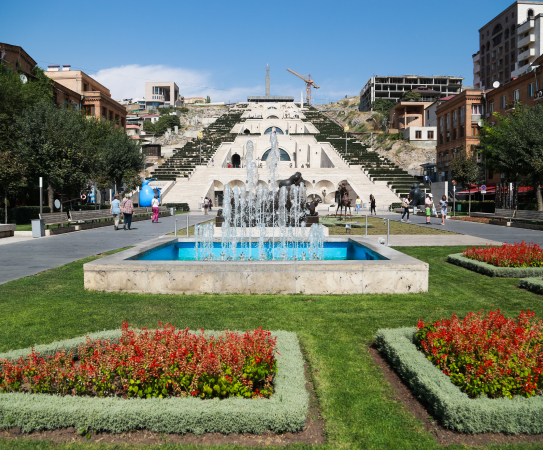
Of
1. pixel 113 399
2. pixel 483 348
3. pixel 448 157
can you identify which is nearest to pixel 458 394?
pixel 483 348

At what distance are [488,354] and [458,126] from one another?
5042cm

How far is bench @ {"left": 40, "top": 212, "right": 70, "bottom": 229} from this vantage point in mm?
16819

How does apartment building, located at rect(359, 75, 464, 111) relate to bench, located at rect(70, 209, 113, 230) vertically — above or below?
above

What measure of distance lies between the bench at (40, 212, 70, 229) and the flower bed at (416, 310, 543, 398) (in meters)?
16.4

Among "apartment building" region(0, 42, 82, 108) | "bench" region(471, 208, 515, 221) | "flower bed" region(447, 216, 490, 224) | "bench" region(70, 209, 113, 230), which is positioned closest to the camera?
"bench" region(70, 209, 113, 230)

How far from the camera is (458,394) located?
323 cm

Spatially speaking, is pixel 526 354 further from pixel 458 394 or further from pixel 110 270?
pixel 110 270

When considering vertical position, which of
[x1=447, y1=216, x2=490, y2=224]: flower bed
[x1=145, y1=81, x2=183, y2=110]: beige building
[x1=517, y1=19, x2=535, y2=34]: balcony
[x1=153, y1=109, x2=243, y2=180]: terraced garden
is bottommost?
[x1=447, y1=216, x2=490, y2=224]: flower bed

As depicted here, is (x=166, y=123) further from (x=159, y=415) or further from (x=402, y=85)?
(x=159, y=415)

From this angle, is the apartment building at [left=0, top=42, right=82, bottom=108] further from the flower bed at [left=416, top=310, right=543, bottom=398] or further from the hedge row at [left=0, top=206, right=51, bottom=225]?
the flower bed at [left=416, top=310, right=543, bottom=398]

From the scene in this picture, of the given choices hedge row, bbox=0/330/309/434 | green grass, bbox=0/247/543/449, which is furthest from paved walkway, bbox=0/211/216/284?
hedge row, bbox=0/330/309/434

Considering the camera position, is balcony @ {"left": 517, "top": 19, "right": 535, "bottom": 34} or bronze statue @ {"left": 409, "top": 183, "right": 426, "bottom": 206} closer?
bronze statue @ {"left": 409, "top": 183, "right": 426, "bottom": 206}

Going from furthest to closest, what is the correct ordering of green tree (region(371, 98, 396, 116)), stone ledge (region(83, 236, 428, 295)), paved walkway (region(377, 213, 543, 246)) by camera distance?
green tree (region(371, 98, 396, 116))
paved walkway (region(377, 213, 543, 246))
stone ledge (region(83, 236, 428, 295))

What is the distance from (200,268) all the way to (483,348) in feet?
14.6
